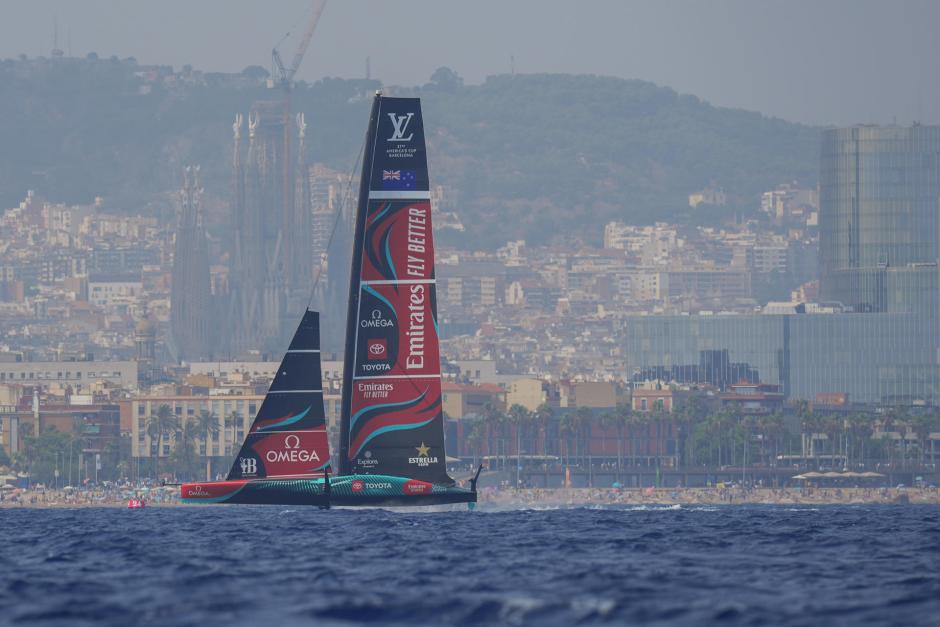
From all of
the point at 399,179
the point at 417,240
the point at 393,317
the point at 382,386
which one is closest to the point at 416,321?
the point at 393,317

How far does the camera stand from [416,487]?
57.8 m

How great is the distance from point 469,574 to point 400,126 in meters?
22.1

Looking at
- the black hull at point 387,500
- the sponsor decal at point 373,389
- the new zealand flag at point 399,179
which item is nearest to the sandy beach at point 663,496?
the sponsor decal at point 373,389

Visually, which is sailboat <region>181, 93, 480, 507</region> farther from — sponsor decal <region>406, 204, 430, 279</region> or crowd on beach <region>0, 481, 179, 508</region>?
crowd on beach <region>0, 481, 179, 508</region>

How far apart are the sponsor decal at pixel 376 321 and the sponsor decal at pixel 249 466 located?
4509 mm

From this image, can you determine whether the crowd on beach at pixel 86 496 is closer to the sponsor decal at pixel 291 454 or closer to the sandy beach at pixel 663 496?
the sandy beach at pixel 663 496

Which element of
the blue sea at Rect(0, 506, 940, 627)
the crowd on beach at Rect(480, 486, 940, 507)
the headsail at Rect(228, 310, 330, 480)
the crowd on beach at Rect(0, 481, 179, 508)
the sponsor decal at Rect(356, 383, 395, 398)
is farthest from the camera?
the crowd on beach at Rect(480, 486, 940, 507)

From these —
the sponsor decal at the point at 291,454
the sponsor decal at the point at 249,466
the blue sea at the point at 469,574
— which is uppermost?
the sponsor decal at the point at 291,454

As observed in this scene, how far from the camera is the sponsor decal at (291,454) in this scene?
194 feet

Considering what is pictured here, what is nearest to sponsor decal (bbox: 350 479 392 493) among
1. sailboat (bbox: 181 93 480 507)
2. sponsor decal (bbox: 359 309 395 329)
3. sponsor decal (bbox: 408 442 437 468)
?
sailboat (bbox: 181 93 480 507)

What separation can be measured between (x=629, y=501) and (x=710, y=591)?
6298 inches

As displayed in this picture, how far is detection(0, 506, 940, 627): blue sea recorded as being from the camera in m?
31.8

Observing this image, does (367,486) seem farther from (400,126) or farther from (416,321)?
(400,126)

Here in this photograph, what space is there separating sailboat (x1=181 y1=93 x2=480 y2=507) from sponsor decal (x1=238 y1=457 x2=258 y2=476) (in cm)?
2
